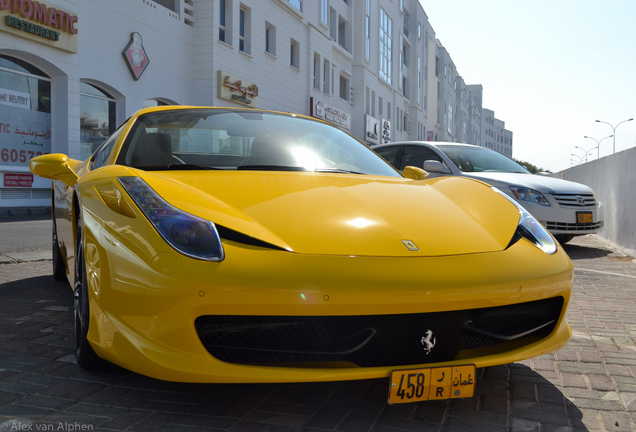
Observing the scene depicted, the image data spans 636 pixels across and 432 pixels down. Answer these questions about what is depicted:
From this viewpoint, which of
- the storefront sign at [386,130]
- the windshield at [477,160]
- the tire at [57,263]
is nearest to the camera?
the tire at [57,263]

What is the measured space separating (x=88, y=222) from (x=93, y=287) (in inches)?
13.6

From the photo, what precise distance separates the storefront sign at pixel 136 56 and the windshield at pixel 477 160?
925cm

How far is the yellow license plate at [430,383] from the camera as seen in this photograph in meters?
1.98

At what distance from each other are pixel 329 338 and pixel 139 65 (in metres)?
14.7

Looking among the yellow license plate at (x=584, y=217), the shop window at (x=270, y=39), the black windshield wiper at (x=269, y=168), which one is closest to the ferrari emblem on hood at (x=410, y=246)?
the black windshield wiper at (x=269, y=168)

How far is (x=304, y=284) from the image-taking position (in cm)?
194

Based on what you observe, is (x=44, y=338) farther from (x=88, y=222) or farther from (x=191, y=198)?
(x=191, y=198)

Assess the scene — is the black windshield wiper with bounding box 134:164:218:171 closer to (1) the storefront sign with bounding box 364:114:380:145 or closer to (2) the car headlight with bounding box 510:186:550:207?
(2) the car headlight with bounding box 510:186:550:207

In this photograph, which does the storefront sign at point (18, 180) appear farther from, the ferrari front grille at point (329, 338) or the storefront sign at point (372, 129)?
the storefront sign at point (372, 129)

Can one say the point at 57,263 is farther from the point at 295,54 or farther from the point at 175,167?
the point at 295,54

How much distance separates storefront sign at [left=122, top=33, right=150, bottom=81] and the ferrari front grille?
14.2 m

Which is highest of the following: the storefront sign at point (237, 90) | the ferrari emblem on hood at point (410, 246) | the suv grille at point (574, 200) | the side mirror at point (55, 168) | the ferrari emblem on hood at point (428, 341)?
the storefront sign at point (237, 90)

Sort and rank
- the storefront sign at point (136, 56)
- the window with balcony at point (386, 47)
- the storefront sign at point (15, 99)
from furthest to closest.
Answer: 1. the window with balcony at point (386, 47)
2. the storefront sign at point (136, 56)
3. the storefront sign at point (15, 99)

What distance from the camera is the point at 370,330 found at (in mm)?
2012
